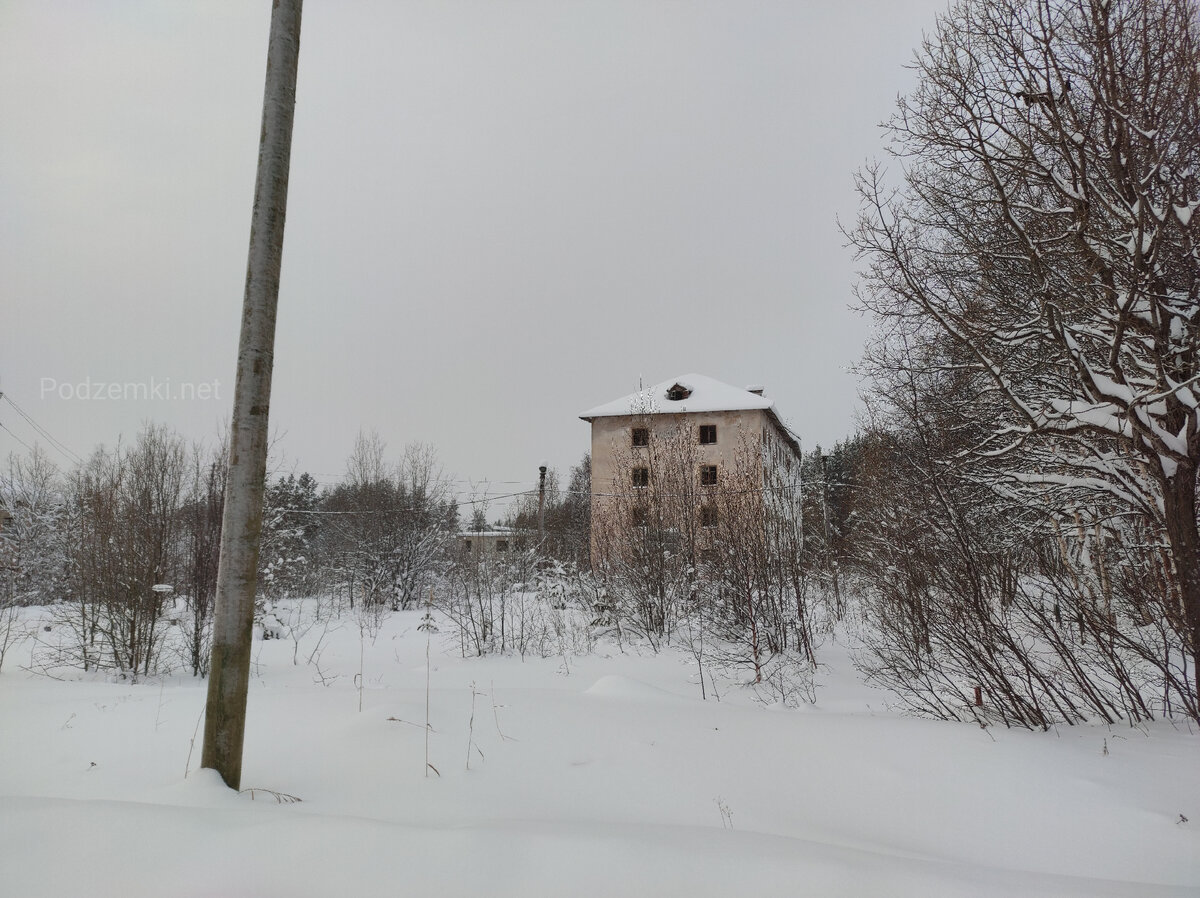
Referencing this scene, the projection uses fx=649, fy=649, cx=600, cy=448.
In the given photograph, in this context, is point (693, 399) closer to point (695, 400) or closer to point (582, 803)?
point (695, 400)

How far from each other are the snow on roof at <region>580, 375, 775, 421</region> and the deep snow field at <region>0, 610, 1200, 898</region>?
1079 inches

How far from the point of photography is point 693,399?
112 feet

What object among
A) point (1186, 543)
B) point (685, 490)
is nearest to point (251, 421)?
point (1186, 543)

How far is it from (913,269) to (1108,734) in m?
4.54

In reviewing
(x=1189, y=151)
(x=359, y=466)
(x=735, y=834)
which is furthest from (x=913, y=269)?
(x=359, y=466)

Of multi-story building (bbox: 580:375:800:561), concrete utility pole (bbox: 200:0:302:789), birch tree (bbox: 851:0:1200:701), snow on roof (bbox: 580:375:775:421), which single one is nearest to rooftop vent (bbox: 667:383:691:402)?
snow on roof (bbox: 580:375:775:421)

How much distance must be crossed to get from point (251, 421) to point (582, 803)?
8.79 feet

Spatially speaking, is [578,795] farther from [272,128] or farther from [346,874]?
[272,128]

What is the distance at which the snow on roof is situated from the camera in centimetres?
3288

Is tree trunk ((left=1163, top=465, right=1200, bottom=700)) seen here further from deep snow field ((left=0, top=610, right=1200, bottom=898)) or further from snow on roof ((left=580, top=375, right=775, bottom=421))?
snow on roof ((left=580, top=375, right=775, bottom=421))

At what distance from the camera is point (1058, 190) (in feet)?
17.6

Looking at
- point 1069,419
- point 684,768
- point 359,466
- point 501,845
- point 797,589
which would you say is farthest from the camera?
point 359,466

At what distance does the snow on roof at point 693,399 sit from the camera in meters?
32.9

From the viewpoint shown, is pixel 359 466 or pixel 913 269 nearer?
pixel 913 269
